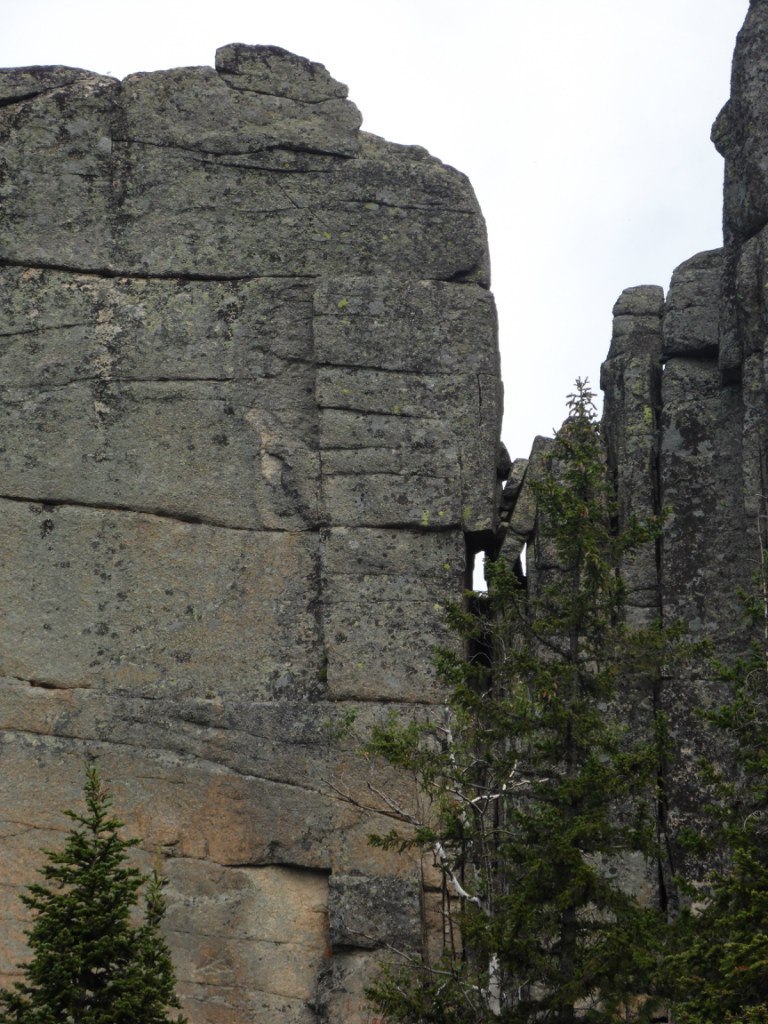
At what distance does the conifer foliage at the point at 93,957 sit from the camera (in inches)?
544

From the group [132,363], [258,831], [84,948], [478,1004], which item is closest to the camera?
[84,948]

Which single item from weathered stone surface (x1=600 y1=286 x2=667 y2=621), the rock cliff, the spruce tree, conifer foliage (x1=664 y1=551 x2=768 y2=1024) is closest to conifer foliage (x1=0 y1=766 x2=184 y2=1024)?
the spruce tree

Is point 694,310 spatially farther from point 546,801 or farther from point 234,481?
point 546,801

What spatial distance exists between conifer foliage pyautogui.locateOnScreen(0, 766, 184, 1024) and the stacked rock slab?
3610mm

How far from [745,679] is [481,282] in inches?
239

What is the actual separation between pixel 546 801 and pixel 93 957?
4310 mm

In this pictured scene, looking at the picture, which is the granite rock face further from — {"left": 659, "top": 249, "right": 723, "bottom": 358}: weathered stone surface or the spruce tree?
the spruce tree

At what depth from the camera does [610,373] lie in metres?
20.4

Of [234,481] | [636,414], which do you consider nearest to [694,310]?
[636,414]

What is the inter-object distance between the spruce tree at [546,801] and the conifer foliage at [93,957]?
2439 mm

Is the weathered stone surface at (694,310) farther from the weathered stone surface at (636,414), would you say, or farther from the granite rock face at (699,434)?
the weathered stone surface at (636,414)

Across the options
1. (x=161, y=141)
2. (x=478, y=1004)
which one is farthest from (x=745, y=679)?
(x=161, y=141)

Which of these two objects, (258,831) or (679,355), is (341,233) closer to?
(679,355)

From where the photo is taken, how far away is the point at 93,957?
13.9 meters
